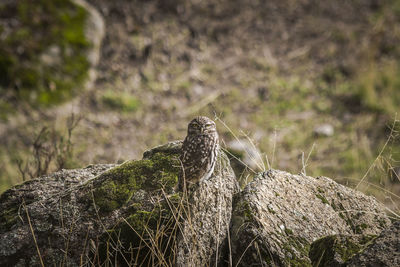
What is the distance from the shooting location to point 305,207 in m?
3.16

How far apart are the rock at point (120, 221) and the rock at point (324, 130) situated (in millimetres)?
5092

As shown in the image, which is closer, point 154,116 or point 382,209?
point 382,209

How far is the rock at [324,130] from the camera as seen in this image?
311 inches

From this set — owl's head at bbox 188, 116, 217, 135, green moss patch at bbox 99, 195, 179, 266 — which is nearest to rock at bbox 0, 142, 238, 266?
green moss patch at bbox 99, 195, 179, 266

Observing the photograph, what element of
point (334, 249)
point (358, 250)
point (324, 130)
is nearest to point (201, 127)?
point (334, 249)

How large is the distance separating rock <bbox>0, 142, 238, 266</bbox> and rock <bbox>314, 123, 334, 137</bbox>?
5.09 m

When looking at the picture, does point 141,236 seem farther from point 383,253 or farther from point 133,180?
point 383,253

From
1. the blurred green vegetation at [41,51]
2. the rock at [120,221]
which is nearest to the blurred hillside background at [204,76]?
the blurred green vegetation at [41,51]

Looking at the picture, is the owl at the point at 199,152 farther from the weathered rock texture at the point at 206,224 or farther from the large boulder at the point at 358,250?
the large boulder at the point at 358,250

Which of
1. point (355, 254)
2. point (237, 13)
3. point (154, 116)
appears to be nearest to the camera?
point (355, 254)

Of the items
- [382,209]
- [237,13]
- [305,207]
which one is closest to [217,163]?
[305,207]

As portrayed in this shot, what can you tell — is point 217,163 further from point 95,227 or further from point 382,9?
point 382,9

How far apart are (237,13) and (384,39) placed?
4.31 m

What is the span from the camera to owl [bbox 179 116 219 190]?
3.38m
